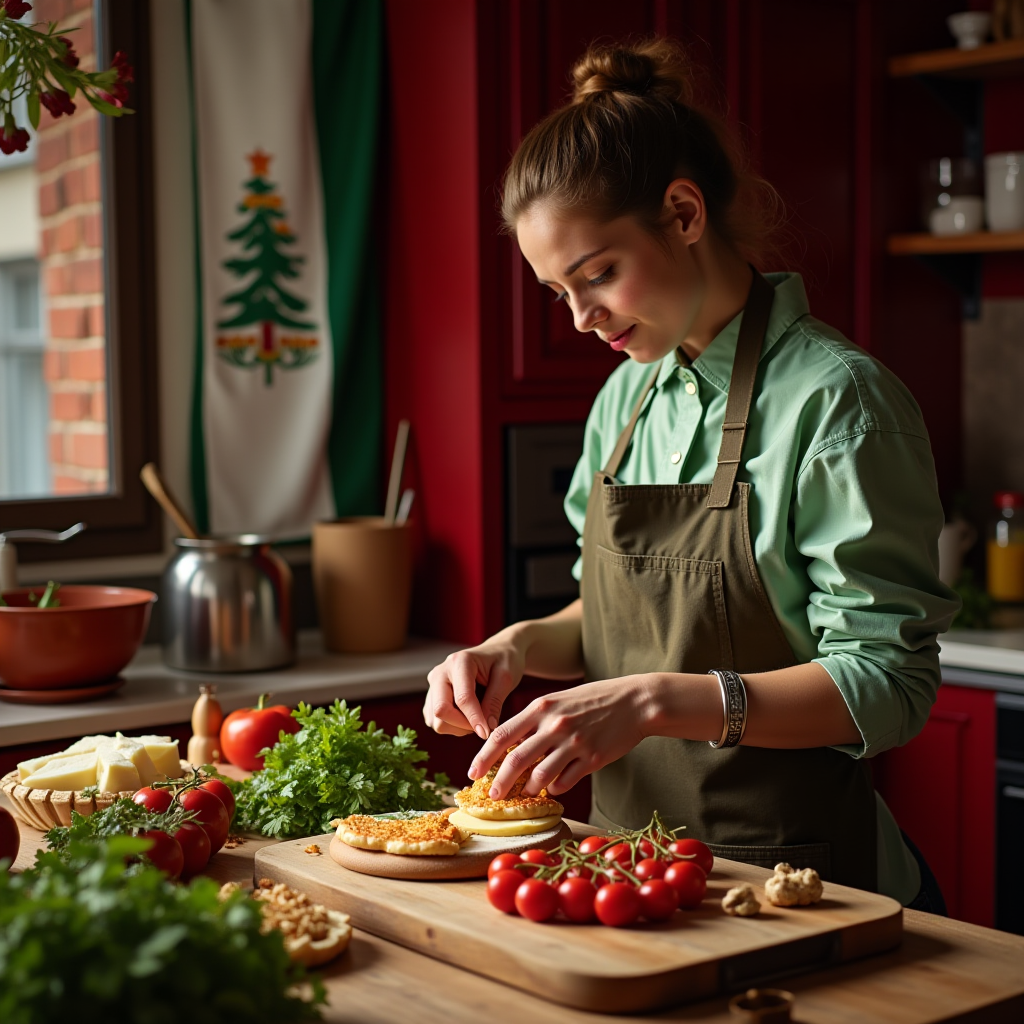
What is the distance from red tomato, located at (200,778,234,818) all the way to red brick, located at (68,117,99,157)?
1.74 meters

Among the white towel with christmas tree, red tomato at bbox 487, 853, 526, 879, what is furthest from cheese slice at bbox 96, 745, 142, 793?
the white towel with christmas tree

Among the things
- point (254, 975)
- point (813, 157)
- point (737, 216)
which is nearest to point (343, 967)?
point (254, 975)

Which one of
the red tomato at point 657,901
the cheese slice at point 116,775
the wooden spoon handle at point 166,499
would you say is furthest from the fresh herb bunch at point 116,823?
the wooden spoon handle at point 166,499

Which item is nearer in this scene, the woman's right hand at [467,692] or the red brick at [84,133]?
the woman's right hand at [467,692]

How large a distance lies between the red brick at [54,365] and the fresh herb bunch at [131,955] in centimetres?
220

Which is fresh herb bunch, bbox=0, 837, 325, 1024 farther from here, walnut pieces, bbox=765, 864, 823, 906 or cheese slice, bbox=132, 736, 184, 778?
cheese slice, bbox=132, 736, 184, 778

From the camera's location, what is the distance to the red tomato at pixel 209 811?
1.45 meters

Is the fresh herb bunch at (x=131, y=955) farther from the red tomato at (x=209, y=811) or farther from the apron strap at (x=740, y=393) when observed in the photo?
the apron strap at (x=740, y=393)

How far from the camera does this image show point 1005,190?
3.28m

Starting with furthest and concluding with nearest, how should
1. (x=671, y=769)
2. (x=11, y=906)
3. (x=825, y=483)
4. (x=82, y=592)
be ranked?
(x=82, y=592) < (x=671, y=769) < (x=825, y=483) < (x=11, y=906)

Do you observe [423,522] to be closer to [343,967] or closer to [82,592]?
[82,592]

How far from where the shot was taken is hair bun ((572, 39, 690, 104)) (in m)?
1.72

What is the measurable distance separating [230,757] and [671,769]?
1.91 feet

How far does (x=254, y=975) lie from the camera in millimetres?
948
